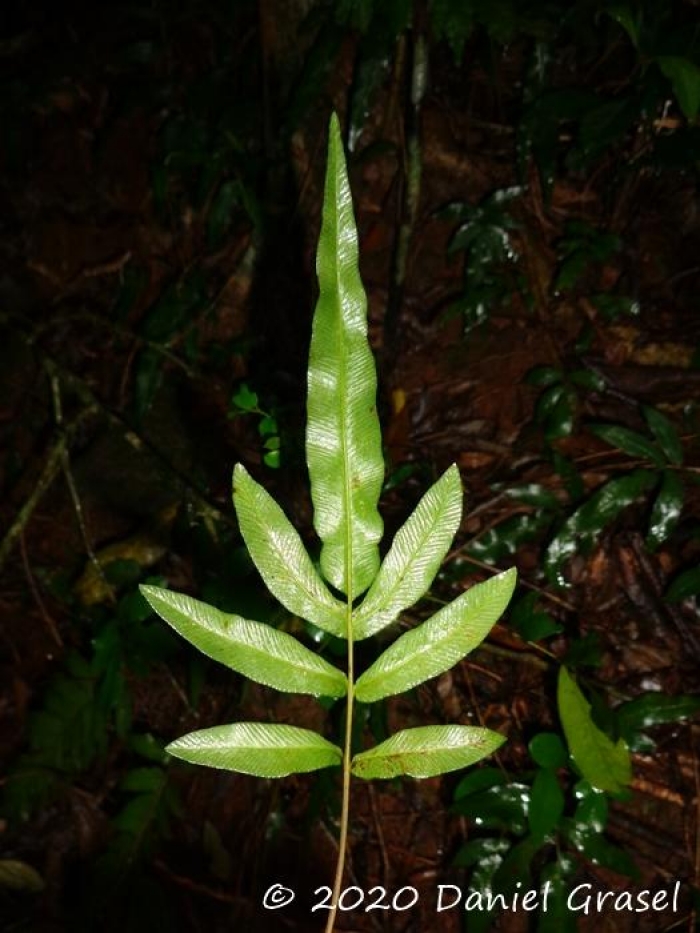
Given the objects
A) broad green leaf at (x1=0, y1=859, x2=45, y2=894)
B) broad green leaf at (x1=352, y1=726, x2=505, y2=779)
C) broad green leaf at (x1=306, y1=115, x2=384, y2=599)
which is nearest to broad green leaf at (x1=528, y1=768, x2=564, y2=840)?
broad green leaf at (x1=352, y1=726, x2=505, y2=779)

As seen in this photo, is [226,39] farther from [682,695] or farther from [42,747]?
[682,695]

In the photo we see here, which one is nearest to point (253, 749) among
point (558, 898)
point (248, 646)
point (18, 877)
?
point (248, 646)


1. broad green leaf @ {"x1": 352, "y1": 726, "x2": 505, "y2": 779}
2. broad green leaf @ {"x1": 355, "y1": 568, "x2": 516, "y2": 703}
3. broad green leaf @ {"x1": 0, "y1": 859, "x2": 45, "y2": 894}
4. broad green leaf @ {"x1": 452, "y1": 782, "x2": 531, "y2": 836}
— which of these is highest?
broad green leaf @ {"x1": 355, "y1": 568, "x2": 516, "y2": 703}

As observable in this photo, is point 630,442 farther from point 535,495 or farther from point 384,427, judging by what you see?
point 384,427

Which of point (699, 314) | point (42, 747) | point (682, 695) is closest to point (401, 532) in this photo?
point (682, 695)

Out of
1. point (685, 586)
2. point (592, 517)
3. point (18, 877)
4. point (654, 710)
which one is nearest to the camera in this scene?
point (654, 710)

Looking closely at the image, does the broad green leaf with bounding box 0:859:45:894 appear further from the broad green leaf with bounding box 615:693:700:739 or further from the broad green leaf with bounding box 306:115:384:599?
the broad green leaf with bounding box 306:115:384:599
